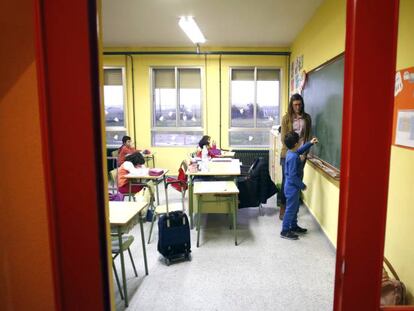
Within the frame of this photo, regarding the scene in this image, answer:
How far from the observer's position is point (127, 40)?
6.38 metres

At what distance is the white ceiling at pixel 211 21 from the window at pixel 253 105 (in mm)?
687

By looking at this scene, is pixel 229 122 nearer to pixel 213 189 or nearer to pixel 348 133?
pixel 213 189

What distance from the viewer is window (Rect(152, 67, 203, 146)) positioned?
279 inches

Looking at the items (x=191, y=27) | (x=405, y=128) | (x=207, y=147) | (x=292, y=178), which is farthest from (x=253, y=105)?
(x=405, y=128)

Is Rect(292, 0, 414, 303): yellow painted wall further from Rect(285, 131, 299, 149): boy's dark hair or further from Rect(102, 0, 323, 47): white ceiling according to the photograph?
Rect(285, 131, 299, 149): boy's dark hair

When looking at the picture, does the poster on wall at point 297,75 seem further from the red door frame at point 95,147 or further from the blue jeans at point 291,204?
the red door frame at point 95,147

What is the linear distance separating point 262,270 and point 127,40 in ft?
17.3

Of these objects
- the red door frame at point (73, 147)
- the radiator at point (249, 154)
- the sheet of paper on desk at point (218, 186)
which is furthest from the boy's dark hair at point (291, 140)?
the radiator at point (249, 154)

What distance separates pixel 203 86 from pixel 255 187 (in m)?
3.37

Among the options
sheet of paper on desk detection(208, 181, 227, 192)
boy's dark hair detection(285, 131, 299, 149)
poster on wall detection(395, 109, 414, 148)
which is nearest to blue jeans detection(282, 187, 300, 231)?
boy's dark hair detection(285, 131, 299, 149)

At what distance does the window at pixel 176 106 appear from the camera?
23.2 ft

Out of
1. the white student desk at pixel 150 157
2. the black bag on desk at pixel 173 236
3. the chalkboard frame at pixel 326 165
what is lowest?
the black bag on desk at pixel 173 236

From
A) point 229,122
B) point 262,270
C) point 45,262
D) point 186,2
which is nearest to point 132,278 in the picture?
point 262,270

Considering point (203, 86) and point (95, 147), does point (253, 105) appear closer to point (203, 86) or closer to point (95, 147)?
point (203, 86)
